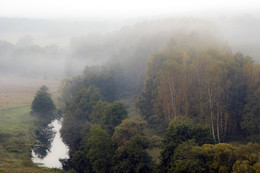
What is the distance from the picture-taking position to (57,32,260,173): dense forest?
97.1ft

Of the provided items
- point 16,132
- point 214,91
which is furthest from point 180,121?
point 16,132

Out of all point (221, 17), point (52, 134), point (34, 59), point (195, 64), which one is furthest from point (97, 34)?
point (195, 64)

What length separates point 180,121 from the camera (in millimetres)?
37656

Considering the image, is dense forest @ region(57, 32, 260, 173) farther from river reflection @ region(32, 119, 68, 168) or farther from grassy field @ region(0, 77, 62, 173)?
grassy field @ region(0, 77, 62, 173)

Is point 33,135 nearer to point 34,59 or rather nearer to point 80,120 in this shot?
point 80,120

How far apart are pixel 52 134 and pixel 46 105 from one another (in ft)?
30.3

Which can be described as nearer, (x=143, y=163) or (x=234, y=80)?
(x=143, y=163)

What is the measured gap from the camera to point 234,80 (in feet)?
164

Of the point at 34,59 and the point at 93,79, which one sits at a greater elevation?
the point at 34,59

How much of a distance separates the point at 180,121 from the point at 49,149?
3136 cm

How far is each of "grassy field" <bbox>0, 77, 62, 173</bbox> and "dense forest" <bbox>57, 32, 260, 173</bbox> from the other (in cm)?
690

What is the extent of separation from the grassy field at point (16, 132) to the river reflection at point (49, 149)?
1722 millimetres

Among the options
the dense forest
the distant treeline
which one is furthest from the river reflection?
the distant treeline

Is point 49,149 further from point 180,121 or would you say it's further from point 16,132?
point 180,121
